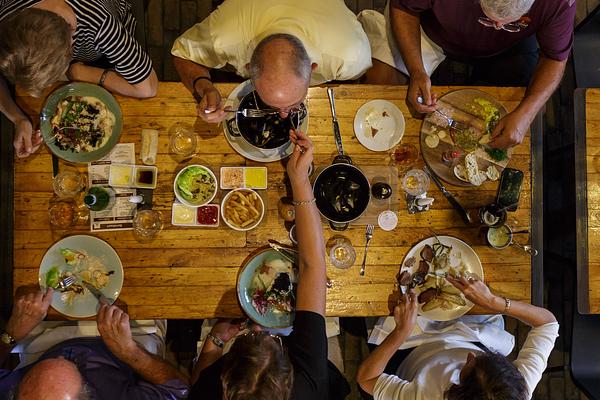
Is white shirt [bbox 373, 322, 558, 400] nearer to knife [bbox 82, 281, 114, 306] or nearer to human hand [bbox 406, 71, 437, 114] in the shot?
human hand [bbox 406, 71, 437, 114]

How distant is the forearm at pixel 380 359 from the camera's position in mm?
2779

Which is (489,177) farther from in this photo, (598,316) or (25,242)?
(25,242)

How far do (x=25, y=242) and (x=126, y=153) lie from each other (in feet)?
2.48

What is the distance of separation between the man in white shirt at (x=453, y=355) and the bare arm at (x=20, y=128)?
89.5 inches

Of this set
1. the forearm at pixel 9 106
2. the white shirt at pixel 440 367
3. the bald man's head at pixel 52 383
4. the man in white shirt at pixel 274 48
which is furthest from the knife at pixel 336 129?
the bald man's head at pixel 52 383

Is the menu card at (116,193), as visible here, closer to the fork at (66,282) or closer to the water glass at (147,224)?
the water glass at (147,224)

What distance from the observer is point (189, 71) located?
9.29ft

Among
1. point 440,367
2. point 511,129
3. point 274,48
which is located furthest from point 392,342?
point 274,48

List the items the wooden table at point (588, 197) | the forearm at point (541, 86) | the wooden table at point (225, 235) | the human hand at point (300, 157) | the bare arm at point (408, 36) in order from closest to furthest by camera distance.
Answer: the human hand at point (300, 157)
the wooden table at point (225, 235)
the forearm at point (541, 86)
the wooden table at point (588, 197)
the bare arm at point (408, 36)

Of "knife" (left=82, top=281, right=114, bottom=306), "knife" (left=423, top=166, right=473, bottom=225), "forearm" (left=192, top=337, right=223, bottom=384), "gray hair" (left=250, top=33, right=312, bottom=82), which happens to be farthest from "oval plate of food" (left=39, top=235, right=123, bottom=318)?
"knife" (left=423, top=166, right=473, bottom=225)

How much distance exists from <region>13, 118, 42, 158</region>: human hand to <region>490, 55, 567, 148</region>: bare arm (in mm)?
2640

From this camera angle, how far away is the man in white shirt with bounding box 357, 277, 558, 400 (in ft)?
8.10

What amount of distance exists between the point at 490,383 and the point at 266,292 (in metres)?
1.24

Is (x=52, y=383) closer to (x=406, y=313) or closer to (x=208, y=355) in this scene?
(x=208, y=355)
